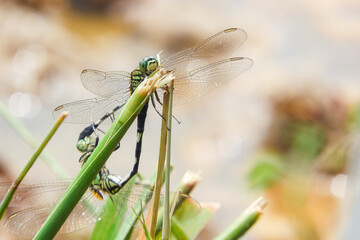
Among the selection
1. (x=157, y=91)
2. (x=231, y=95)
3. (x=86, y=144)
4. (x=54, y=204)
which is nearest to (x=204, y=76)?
(x=157, y=91)

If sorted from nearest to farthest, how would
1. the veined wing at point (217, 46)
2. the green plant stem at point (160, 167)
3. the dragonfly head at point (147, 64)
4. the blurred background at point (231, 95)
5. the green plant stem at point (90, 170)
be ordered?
the green plant stem at point (90, 170)
the green plant stem at point (160, 167)
the dragonfly head at point (147, 64)
the veined wing at point (217, 46)
the blurred background at point (231, 95)

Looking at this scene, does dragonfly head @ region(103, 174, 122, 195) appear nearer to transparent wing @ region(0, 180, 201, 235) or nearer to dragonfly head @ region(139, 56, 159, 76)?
transparent wing @ region(0, 180, 201, 235)

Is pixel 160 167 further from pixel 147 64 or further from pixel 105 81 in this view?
pixel 105 81

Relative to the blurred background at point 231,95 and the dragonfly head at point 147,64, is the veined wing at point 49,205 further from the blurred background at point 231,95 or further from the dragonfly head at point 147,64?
the blurred background at point 231,95

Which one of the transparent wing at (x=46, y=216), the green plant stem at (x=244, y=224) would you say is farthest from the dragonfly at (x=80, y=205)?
the green plant stem at (x=244, y=224)

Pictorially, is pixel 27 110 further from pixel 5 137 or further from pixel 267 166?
pixel 267 166

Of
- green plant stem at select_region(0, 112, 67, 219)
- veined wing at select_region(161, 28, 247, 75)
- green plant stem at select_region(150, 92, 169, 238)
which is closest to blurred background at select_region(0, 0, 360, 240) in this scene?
veined wing at select_region(161, 28, 247, 75)
